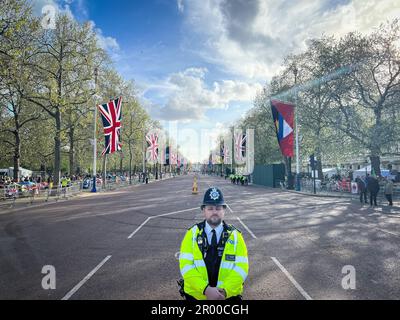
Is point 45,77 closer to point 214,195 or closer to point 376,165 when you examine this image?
point 214,195

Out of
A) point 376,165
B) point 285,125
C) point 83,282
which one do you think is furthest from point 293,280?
point 376,165

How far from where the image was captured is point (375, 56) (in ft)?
87.3

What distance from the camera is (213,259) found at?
3.18m

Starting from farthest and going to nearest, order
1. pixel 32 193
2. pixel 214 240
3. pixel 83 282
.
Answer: pixel 32 193 → pixel 83 282 → pixel 214 240

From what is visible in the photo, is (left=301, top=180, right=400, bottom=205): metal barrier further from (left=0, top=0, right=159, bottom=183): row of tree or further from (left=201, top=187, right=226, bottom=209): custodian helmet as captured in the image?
(left=0, top=0, right=159, bottom=183): row of tree

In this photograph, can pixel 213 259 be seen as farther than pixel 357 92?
No

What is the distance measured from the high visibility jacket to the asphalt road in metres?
2.16

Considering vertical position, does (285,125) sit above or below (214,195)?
above

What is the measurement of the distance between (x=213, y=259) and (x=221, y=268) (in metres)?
0.13

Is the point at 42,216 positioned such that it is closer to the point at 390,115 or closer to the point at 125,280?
the point at 125,280

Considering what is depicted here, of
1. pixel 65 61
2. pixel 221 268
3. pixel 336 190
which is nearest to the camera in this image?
pixel 221 268
